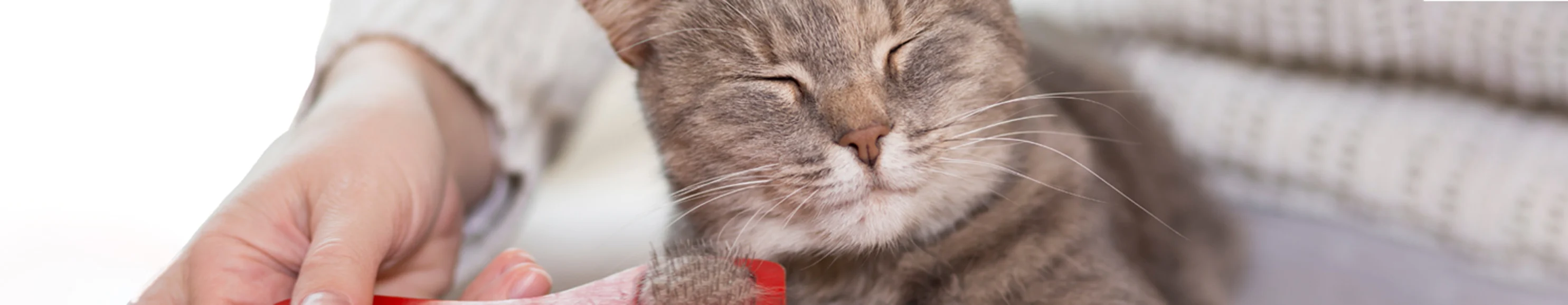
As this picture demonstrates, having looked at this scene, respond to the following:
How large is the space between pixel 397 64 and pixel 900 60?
540 mm

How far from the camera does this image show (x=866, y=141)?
1.80ft

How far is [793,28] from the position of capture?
0.61 meters

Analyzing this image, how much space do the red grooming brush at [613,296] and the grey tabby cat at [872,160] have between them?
1cm

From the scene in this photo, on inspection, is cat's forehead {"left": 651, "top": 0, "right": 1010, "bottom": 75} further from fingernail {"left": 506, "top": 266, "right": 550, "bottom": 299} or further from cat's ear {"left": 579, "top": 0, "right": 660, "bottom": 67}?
fingernail {"left": 506, "top": 266, "right": 550, "bottom": 299}

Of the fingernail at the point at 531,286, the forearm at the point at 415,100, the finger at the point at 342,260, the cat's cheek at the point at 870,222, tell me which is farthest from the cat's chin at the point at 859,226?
the forearm at the point at 415,100

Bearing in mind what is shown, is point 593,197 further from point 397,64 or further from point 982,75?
point 982,75

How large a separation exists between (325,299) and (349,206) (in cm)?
11

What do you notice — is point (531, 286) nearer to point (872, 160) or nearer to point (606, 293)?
point (606, 293)

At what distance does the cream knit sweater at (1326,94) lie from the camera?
72cm

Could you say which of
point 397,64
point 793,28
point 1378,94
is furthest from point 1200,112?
point 397,64

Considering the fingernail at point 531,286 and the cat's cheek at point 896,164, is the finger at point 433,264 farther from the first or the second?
the cat's cheek at point 896,164

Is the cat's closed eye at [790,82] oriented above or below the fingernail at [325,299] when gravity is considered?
above

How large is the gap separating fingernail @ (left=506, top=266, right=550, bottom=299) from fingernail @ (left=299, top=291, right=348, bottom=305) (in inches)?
4.0

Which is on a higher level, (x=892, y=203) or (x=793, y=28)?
(x=793, y=28)
